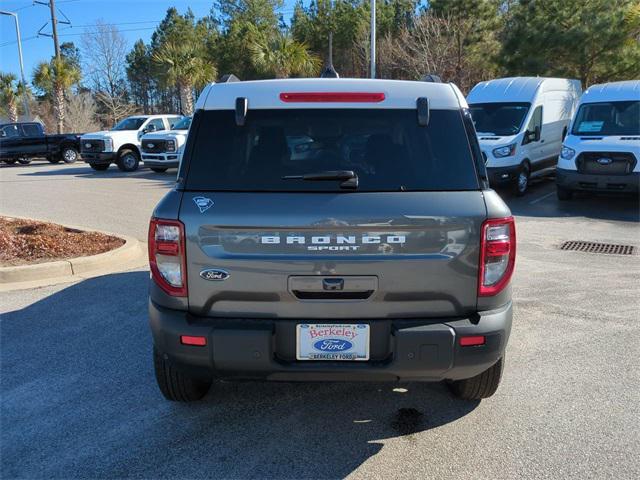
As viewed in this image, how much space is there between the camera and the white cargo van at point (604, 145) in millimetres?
10352

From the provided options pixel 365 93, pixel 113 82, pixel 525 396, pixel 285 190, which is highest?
pixel 113 82

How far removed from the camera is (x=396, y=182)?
2.88 meters

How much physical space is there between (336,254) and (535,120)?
38.1ft

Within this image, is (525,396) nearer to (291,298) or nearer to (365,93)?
(291,298)

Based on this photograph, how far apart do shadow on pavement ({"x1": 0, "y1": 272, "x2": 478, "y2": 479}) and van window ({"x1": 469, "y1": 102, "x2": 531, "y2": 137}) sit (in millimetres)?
10085

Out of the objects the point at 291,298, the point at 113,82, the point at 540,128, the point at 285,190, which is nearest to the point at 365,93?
the point at 285,190

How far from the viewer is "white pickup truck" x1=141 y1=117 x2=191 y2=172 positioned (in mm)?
17266

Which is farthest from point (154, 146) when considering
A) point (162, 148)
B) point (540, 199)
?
point (540, 199)

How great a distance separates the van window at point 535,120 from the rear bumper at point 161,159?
10.4m

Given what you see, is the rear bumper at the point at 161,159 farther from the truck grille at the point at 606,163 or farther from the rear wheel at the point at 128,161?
the truck grille at the point at 606,163

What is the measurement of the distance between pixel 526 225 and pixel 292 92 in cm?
767

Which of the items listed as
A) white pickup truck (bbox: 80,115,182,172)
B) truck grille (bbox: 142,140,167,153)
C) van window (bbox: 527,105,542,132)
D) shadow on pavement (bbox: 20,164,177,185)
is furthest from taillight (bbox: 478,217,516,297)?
white pickup truck (bbox: 80,115,182,172)

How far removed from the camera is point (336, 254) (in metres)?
2.77

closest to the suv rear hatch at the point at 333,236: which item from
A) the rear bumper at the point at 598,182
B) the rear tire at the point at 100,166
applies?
the rear bumper at the point at 598,182
